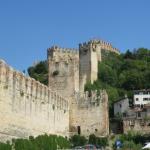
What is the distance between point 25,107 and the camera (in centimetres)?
4162

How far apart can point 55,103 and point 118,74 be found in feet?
118

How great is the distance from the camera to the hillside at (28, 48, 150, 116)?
262 feet

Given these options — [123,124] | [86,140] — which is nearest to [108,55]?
[123,124]

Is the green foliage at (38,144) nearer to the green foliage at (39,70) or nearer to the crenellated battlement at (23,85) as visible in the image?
the crenellated battlement at (23,85)

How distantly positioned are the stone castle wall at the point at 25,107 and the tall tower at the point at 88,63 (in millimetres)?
24975

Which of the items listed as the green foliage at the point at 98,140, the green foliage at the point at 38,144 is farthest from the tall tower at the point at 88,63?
the green foliage at the point at 38,144

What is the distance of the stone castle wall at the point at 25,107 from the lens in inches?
1467

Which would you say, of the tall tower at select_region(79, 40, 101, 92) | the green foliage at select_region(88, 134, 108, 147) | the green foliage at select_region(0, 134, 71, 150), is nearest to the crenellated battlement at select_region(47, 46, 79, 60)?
the tall tower at select_region(79, 40, 101, 92)

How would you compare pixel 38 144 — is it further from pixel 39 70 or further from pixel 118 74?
pixel 39 70

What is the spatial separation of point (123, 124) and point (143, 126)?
7.31 ft

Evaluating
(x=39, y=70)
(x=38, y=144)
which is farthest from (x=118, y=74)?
(x=38, y=144)

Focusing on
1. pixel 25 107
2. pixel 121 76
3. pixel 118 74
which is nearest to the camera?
pixel 25 107

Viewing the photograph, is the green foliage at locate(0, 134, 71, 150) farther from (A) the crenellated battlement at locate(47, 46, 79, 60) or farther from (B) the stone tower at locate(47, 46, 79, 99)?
(A) the crenellated battlement at locate(47, 46, 79, 60)

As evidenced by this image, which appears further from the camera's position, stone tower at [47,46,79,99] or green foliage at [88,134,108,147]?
stone tower at [47,46,79,99]
